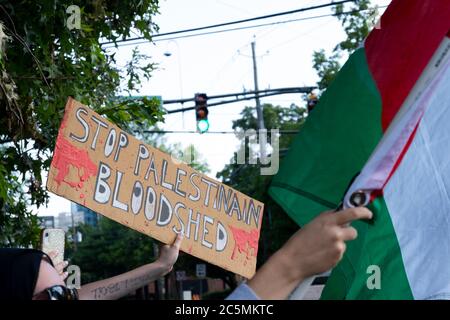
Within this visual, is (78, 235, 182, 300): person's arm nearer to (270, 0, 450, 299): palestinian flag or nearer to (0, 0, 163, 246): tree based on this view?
(270, 0, 450, 299): palestinian flag

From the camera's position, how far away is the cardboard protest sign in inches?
132

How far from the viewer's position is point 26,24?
7371 millimetres

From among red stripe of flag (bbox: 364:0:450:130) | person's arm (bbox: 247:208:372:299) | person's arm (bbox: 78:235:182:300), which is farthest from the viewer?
person's arm (bbox: 78:235:182:300)

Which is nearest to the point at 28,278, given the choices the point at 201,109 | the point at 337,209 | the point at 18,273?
the point at 18,273

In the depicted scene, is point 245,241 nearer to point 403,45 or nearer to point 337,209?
point 403,45

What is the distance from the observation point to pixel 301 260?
6.30 feet

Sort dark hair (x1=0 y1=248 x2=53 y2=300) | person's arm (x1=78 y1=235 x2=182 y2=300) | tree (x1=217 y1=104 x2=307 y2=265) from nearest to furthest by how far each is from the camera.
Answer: dark hair (x1=0 y1=248 x2=53 y2=300), person's arm (x1=78 y1=235 x2=182 y2=300), tree (x1=217 y1=104 x2=307 y2=265)

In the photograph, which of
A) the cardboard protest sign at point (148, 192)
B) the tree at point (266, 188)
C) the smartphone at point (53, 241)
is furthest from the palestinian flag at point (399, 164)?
the tree at point (266, 188)

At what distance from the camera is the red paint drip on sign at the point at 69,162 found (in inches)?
131

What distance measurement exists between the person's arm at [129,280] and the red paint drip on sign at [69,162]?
45cm

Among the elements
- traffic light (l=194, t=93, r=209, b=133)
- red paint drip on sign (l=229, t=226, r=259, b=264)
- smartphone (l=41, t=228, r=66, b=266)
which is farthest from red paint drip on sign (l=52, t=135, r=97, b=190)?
traffic light (l=194, t=93, r=209, b=133)

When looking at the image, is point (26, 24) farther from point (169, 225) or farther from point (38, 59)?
point (169, 225)
